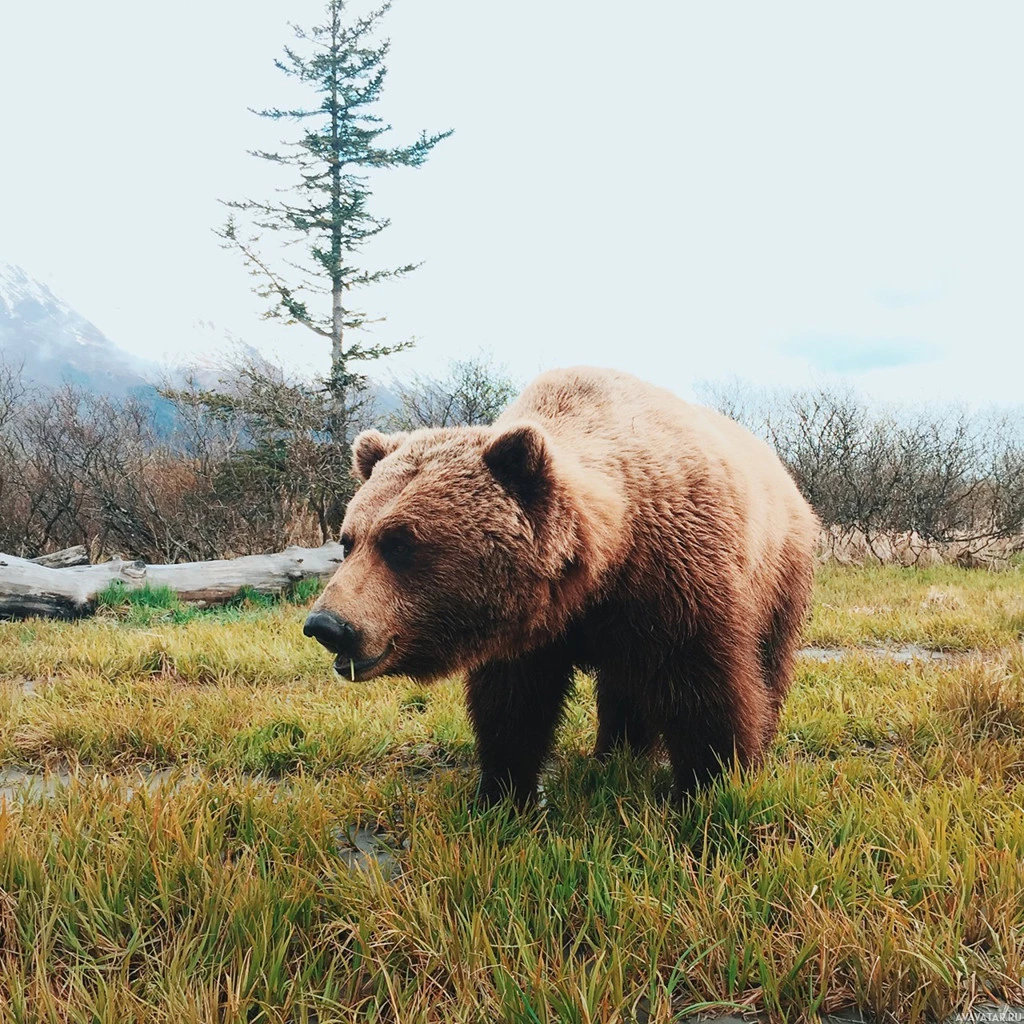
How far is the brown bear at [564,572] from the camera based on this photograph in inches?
81.9

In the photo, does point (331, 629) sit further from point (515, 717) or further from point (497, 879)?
point (515, 717)

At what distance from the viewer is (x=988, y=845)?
6.49 feet

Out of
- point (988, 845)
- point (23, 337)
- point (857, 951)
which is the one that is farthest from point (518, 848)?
point (23, 337)

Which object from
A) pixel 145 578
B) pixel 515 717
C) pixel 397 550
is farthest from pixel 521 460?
Answer: pixel 145 578

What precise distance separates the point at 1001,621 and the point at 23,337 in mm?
240307

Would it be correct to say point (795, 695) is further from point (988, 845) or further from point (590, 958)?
point (590, 958)

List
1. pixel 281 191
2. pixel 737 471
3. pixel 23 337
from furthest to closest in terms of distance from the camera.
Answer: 1. pixel 23 337
2. pixel 281 191
3. pixel 737 471

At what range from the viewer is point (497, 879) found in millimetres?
1940

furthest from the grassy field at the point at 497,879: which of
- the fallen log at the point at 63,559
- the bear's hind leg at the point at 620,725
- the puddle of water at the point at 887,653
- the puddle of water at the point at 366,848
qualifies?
the fallen log at the point at 63,559

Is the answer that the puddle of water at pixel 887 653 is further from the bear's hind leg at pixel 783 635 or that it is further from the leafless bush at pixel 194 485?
the leafless bush at pixel 194 485

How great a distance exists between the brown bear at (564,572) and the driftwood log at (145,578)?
222 inches

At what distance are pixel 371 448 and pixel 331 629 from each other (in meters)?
0.82

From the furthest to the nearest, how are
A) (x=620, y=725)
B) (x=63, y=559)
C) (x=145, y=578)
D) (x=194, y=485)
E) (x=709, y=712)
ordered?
1. (x=194, y=485)
2. (x=63, y=559)
3. (x=145, y=578)
4. (x=620, y=725)
5. (x=709, y=712)

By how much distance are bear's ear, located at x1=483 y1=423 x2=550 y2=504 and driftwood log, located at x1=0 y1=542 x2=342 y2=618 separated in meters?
6.20
